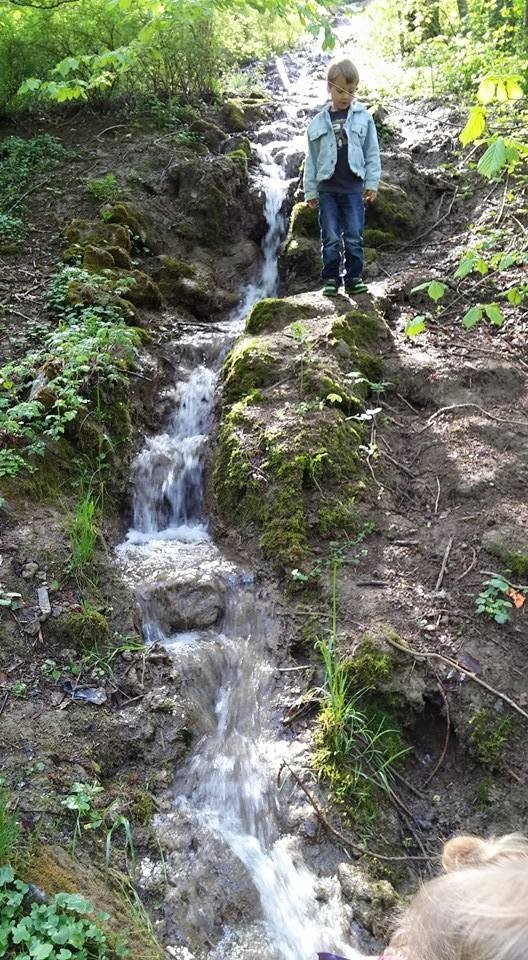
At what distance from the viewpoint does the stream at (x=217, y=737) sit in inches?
117

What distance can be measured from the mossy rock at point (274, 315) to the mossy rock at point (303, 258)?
203 centimetres

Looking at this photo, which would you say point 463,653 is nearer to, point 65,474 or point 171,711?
point 171,711

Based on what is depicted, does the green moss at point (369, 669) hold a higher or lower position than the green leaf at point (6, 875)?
lower

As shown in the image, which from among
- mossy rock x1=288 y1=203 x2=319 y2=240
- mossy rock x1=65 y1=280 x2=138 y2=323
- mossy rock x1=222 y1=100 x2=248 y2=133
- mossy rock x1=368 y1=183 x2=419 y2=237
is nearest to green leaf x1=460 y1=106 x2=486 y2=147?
mossy rock x1=65 y1=280 x2=138 y2=323

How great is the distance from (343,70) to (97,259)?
3.12 metres

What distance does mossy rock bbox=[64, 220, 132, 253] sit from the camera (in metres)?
7.44

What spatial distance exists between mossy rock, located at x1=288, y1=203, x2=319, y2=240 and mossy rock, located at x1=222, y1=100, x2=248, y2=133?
324 cm

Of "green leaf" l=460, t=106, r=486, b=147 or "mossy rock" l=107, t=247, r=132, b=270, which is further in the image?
"mossy rock" l=107, t=247, r=132, b=270

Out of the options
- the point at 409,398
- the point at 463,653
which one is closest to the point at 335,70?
the point at 409,398

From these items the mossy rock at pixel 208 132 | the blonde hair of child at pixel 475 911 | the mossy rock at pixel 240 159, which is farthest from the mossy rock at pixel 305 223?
the blonde hair of child at pixel 475 911

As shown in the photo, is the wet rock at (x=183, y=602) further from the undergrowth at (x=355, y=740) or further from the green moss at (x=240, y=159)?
the green moss at (x=240, y=159)

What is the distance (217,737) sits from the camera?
12.5ft

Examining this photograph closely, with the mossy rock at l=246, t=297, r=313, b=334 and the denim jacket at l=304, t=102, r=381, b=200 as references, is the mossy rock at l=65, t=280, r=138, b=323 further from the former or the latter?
the denim jacket at l=304, t=102, r=381, b=200

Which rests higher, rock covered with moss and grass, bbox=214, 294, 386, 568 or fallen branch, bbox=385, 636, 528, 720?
rock covered with moss and grass, bbox=214, 294, 386, 568
